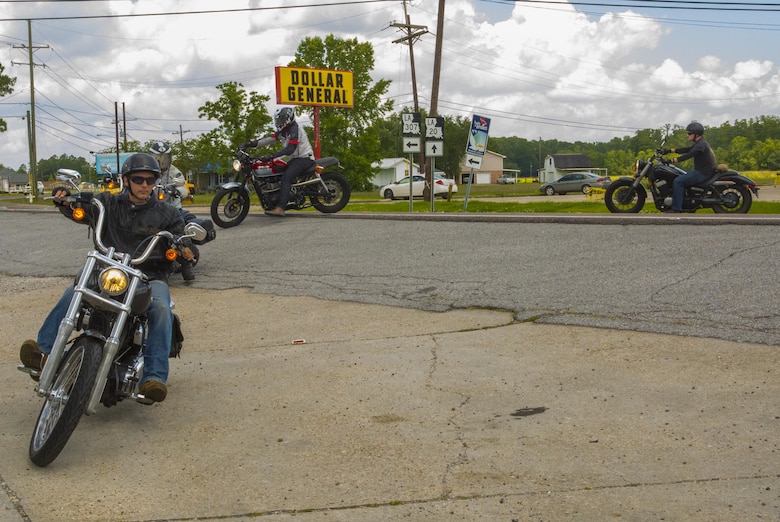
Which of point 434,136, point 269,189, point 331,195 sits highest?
point 434,136

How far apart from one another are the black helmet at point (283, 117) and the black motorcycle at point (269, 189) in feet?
2.14


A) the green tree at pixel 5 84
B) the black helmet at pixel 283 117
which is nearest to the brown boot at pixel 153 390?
the black helmet at pixel 283 117

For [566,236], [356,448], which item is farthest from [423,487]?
[566,236]

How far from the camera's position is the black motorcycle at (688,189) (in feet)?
48.8

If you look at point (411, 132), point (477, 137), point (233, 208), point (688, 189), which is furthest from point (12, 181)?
point (688, 189)

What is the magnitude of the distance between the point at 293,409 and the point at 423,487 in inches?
59.7

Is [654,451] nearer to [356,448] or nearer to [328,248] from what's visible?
[356,448]

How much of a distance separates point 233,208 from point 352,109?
160 feet

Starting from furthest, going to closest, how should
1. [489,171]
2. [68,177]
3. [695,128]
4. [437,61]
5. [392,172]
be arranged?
[489,171]
[392,172]
[437,61]
[695,128]
[68,177]

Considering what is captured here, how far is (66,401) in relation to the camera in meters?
4.32

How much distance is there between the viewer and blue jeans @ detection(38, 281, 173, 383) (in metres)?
4.91

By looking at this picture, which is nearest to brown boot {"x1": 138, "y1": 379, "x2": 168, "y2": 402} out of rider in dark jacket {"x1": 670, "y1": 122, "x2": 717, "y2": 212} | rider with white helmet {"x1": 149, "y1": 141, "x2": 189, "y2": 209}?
rider with white helmet {"x1": 149, "y1": 141, "x2": 189, "y2": 209}

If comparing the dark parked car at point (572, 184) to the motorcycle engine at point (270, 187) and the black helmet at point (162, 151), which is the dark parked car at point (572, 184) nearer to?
the motorcycle engine at point (270, 187)

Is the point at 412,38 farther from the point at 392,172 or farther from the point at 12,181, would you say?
the point at 12,181
